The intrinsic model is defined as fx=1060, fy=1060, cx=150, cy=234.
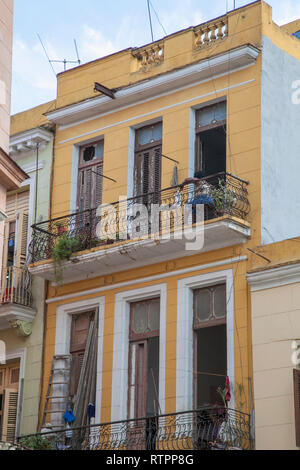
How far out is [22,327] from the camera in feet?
75.4

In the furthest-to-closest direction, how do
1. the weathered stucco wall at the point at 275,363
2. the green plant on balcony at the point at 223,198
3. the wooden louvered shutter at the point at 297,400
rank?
the green plant on balcony at the point at 223,198 → the weathered stucco wall at the point at 275,363 → the wooden louvered shutter at the point at 297,400

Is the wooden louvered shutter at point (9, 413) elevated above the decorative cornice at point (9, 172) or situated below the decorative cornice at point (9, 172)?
below

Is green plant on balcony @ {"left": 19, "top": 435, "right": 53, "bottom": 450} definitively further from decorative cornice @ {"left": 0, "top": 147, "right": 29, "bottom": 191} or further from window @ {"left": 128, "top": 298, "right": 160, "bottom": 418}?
decorative cornice @ {"left": 0, "top": 147, "right": 29, "bottom": 191}

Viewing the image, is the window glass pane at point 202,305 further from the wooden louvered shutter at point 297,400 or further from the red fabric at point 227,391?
the wooden louvered shutter at point 297,400

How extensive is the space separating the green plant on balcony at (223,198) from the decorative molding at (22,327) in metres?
5.40

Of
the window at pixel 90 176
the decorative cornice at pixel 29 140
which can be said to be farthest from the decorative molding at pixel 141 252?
the decorative cornice at pixel 29 140

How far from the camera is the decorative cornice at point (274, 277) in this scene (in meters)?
19.1

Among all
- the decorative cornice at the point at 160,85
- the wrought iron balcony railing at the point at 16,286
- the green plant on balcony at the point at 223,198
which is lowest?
the wrought iron balcony railing at the point at 16,286

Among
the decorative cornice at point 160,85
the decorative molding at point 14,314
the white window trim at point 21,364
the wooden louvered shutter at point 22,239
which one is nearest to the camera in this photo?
the decorative cornice at point 160,85

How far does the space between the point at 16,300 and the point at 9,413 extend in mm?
2440

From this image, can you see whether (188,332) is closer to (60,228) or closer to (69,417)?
(69,417)

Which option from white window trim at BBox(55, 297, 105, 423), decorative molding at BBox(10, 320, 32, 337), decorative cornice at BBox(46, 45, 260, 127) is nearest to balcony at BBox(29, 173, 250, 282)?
white window trim at BBox(55, 297, 105, 423)

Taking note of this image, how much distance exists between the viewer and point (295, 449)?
1811cm

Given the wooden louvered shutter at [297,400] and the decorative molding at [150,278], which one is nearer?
the wooden louvered shutter at [297,400]
